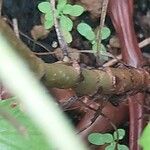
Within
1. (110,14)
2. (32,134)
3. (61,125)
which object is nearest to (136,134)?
(110,14)

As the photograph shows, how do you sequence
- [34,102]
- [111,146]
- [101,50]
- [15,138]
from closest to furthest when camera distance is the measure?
[34,102]
[15,138]
[111,146]
[101,50]

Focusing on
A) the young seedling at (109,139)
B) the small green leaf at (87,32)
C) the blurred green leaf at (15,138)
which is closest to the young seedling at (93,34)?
the small green leaf at (87,32)

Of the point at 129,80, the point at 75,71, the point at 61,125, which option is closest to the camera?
the point at 61,125

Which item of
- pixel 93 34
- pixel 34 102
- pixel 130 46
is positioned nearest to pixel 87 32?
pixel 93 34

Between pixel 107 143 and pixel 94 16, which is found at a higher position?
pixel 94 16

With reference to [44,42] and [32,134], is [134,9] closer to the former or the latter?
[44,42]

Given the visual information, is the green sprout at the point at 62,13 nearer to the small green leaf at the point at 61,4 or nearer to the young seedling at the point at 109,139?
the small green leaf at the point at 61,4

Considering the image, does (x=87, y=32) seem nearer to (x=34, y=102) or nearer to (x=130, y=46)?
(x=130, y=46)
